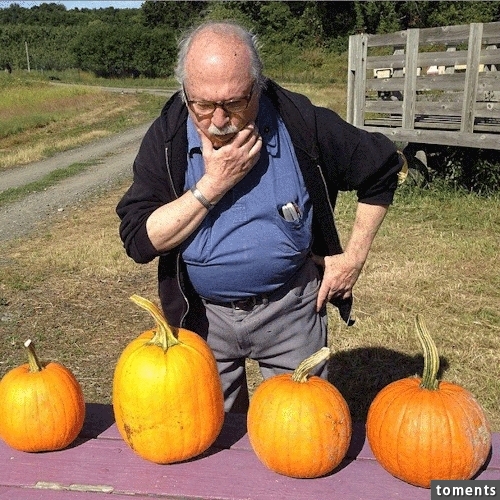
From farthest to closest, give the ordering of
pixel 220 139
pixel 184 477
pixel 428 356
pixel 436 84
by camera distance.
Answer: pixel 436 84 → pixel 220 139 → pixel 184 477 → pixel 428 356

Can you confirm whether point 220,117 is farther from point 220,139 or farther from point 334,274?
point 334,274


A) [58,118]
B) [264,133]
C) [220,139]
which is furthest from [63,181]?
[58,118]

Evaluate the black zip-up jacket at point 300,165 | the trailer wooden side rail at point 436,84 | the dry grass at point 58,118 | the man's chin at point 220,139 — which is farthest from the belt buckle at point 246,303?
the dry grass at point 58,118

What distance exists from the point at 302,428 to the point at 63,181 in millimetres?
10747

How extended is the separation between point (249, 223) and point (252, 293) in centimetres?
27

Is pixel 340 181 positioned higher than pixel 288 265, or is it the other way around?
pixel 340 181

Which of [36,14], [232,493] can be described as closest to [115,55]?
[36,14]

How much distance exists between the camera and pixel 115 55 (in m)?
58.3

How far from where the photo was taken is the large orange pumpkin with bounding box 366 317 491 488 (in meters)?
1.63

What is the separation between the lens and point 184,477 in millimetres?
1738

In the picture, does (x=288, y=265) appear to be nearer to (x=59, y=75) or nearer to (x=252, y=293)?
(x=252, y=293)

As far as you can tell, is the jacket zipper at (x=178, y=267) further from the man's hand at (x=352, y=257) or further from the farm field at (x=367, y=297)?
the farm field at (x=367, y=297)

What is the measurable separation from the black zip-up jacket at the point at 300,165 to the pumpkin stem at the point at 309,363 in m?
0.62

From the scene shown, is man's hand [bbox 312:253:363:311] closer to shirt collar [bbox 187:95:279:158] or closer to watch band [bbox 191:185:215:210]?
shirt collar [bbox 187:95:279:158]
